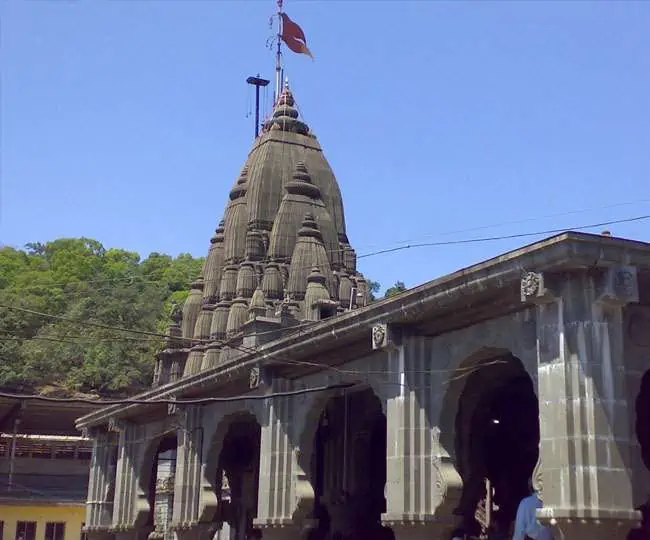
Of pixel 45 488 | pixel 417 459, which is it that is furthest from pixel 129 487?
pixel 417 459

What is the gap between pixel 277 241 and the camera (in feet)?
138

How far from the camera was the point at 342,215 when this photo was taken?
48375mm

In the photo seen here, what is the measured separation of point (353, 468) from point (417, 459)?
27.3 feet

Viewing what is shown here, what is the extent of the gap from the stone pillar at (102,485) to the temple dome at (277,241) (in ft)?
22.8

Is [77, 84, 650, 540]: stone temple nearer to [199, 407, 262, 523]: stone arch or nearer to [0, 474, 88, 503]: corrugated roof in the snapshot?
[199, 407, 262, 523]: stone arch

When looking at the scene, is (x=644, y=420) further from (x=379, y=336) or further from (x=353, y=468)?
(x=353, y=468)

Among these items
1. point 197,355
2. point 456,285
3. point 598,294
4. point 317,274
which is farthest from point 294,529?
point 197,355

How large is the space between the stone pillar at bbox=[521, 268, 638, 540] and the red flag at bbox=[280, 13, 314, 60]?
40705 mm

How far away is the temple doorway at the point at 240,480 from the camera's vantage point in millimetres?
32969

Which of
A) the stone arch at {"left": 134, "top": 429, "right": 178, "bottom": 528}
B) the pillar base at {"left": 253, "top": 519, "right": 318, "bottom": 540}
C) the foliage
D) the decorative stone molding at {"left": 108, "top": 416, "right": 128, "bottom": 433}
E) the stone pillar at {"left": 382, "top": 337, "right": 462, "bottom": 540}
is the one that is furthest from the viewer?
the foliage

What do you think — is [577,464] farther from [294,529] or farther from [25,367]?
[25,367]

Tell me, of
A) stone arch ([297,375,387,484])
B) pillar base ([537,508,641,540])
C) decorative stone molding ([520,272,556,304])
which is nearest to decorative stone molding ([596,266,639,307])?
decorative stone molding ([520,272,556,304])

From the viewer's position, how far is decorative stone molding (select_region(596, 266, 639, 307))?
14.2 meters

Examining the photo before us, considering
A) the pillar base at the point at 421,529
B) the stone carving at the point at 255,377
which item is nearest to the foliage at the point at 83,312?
the stone carving at the point at 255,377
